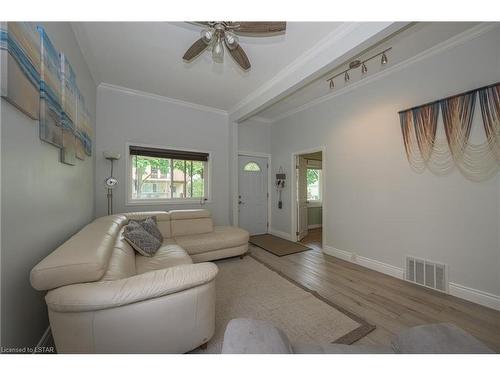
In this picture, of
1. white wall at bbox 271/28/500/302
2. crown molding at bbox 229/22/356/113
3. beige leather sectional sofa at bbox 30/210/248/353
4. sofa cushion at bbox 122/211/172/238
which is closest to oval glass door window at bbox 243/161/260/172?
white wall at bbox 271/28/500/302

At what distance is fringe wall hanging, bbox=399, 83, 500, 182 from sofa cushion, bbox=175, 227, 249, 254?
2.62 metres

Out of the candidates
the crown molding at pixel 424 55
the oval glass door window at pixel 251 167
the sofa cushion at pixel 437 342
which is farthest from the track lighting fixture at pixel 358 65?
the sofa cushion at pixel 437 342

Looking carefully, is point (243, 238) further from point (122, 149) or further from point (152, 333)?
point (122, 149)

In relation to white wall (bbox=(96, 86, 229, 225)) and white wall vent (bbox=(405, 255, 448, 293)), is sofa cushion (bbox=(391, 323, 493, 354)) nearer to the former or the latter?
white wall vent (bbox=(405, 255, 448, 293))

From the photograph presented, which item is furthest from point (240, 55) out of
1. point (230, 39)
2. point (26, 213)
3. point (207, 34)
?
point (26, 213)

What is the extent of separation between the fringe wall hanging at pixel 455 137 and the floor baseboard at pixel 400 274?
3.80 feet

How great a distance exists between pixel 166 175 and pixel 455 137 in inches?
166

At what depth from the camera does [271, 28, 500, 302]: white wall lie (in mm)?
1910

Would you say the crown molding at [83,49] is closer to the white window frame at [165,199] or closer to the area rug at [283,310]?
the white window frame at [165,199]

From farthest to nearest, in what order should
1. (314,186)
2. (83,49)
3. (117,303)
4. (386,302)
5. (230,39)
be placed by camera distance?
(314,186) → (83,49) → (386,302) → (230,39) → (117,303)

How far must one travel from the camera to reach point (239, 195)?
455 cm

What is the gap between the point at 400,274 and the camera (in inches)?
98.3

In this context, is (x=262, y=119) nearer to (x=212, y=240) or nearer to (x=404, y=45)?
(x=404, y=45)

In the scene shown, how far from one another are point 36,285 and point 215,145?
345cm
